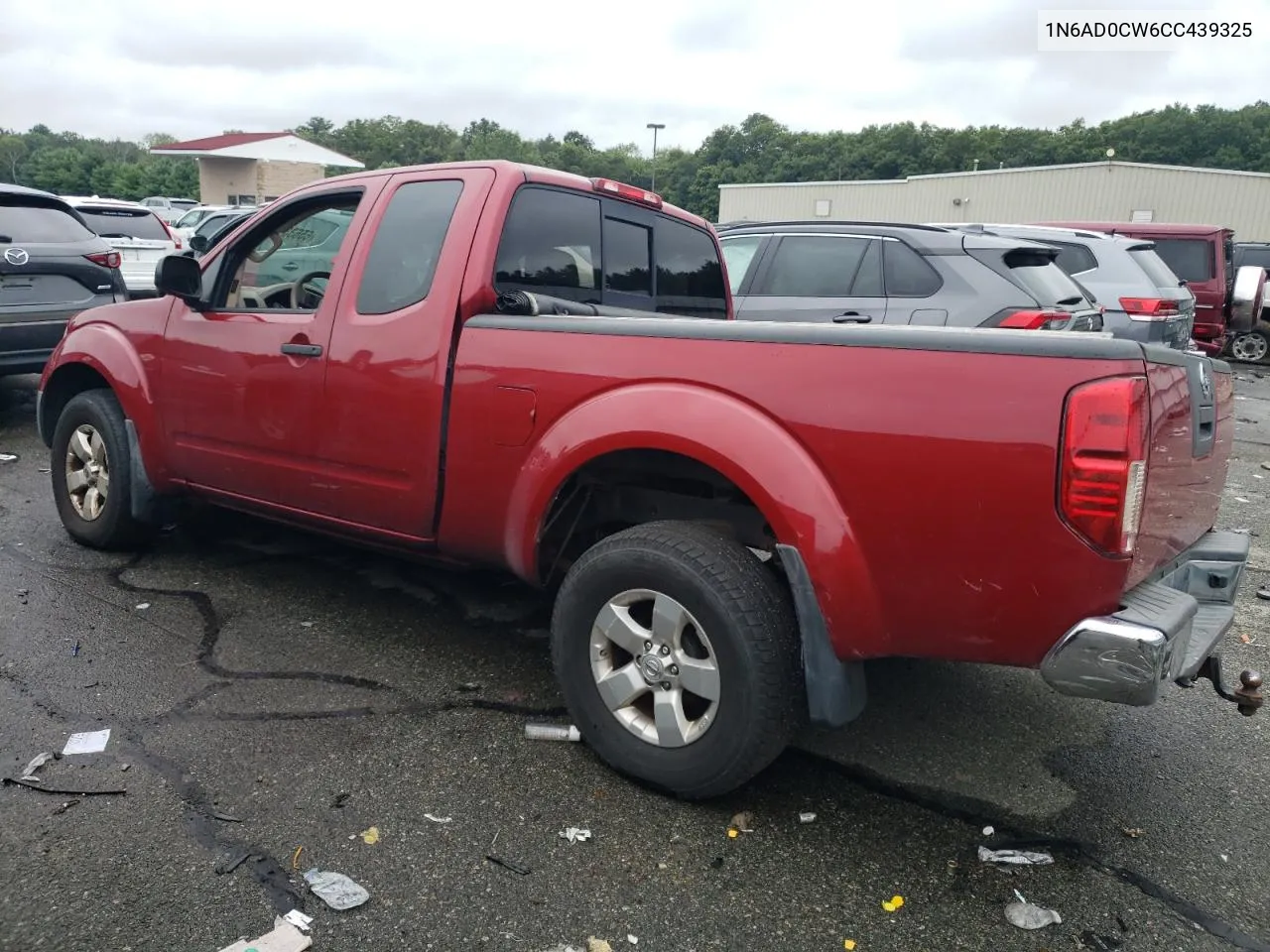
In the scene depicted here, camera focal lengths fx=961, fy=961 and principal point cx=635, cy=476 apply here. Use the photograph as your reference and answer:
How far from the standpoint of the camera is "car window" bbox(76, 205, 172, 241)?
12108 millimetres

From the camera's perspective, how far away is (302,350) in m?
3.72

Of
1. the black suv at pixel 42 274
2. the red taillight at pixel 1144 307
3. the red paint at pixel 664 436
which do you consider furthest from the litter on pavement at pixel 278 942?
the red taillight at pixel 1144 307

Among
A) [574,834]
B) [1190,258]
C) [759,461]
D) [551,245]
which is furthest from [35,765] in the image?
[1190,258]

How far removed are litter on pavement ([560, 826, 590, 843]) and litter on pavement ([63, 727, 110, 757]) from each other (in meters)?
1.50

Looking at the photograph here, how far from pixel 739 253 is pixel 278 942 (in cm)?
664

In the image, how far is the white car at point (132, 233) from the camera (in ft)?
36.8

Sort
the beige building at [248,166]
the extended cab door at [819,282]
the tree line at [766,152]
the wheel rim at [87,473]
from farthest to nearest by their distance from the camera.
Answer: the tree line at [766,152], the beige building at [248,166], the extended cab door at [819,282], the wheel rim at [87,473]

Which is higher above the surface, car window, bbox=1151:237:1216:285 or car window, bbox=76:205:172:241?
car window, bbox=76:205:172:241

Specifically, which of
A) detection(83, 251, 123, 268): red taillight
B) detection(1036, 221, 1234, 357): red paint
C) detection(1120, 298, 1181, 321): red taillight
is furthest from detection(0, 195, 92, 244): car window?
detection(1036, 221, 1234, 357): red paint

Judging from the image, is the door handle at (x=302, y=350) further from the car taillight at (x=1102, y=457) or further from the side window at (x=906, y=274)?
the side window at (x=906, y=274)

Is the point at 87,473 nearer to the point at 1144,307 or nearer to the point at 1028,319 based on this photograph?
the point at 1028,319

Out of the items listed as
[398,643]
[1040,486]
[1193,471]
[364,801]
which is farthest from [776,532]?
[398,643]

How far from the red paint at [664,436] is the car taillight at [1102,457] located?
0.03 meters

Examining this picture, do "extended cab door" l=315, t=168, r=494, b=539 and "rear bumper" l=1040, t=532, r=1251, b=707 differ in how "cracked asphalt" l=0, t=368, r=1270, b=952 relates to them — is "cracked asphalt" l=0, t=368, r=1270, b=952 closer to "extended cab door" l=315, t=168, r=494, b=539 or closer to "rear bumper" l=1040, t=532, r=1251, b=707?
"rear bumper" l=1040, t=532, r=1251, b=707
